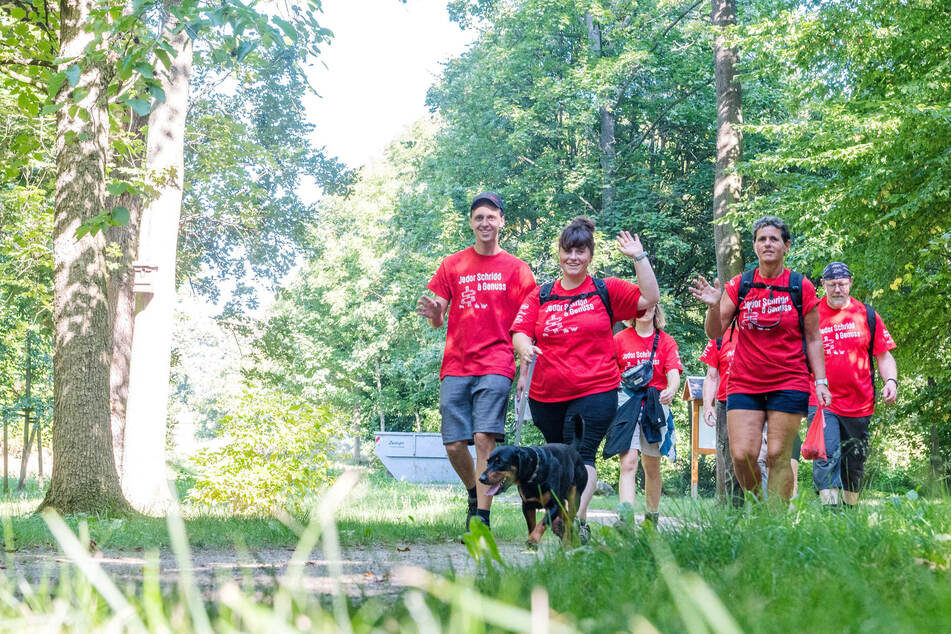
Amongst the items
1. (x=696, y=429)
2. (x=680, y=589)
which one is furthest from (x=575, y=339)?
(x=696, y=429)

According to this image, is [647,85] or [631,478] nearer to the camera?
[631,478]

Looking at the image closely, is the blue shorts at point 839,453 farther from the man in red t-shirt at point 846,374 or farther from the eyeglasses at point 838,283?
the eyeglasses at point 838,283

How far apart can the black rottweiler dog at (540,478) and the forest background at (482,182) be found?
2.14 meters

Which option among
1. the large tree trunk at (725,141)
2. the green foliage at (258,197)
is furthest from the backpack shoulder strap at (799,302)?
the green foliage at (258,197)

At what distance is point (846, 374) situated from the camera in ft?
26.0

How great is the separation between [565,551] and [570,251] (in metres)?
2.81

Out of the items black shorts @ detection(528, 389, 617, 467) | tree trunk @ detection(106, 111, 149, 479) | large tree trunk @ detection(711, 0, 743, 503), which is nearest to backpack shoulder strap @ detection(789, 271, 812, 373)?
black shorts @ detection(528, 389, 617, 467)

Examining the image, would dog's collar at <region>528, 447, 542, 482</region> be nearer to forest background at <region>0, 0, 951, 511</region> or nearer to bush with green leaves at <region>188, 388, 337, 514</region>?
forest background at <region>0, 0, 951, 511</region>

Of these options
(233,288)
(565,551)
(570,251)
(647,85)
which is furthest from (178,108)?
(647,85)

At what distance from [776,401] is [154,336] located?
8279 millimetres

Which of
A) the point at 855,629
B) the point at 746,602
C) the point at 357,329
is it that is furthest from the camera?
the point at 357,329

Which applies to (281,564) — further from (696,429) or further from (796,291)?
(696,429)

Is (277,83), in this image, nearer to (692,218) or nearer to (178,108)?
(692,218)

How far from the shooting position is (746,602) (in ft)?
8.28
